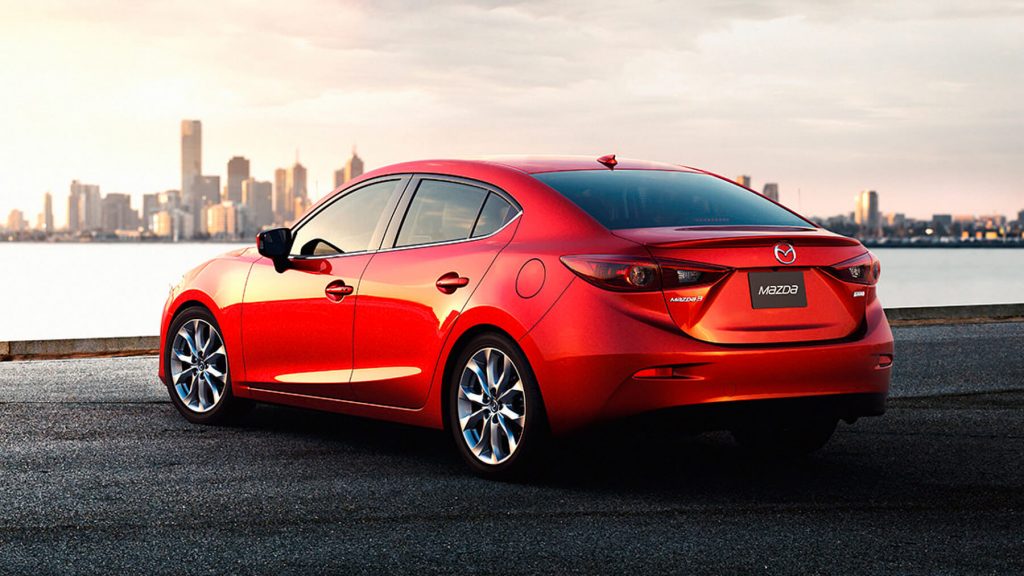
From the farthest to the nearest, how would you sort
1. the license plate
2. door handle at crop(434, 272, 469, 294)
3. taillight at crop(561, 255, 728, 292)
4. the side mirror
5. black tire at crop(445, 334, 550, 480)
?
the side mirror → door handle at crop(434, 272, 469, 294) → black tire at crop(445, 334, 550, 480) → the license plate → taillight at crop(561, 255, 728, 292)

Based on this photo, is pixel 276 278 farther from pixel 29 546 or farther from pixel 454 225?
pixel 29 546

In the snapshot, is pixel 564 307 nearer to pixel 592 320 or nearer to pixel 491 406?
pixel 592 320

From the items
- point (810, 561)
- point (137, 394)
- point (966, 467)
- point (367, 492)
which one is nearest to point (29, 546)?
point (367, 492)

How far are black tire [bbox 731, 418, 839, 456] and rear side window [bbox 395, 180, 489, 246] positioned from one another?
6.04ft

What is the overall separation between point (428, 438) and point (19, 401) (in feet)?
11.5

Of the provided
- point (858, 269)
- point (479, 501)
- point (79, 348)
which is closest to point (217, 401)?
point (479, 501)

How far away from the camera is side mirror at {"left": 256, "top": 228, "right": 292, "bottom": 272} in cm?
840

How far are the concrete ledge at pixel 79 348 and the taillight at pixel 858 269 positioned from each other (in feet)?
31.6

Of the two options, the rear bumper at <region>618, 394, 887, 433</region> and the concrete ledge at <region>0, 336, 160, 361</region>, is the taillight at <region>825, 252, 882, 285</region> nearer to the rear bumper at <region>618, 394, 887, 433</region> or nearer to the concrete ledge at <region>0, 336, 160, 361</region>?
the rear bumper at <region>618, 394, 887, 433</region>

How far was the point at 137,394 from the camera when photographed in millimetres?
10789

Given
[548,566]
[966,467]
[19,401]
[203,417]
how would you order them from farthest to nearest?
[19,401]
[203,417]
[966,467]
[548,566]

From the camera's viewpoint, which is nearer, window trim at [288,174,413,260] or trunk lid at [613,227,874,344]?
trunk lid at [613,227,874,344]

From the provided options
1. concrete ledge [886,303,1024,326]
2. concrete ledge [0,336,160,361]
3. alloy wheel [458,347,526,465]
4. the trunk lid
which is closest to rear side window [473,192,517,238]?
alloy wheel [458,347,526,465]

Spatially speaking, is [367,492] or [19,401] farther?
[19,401]
